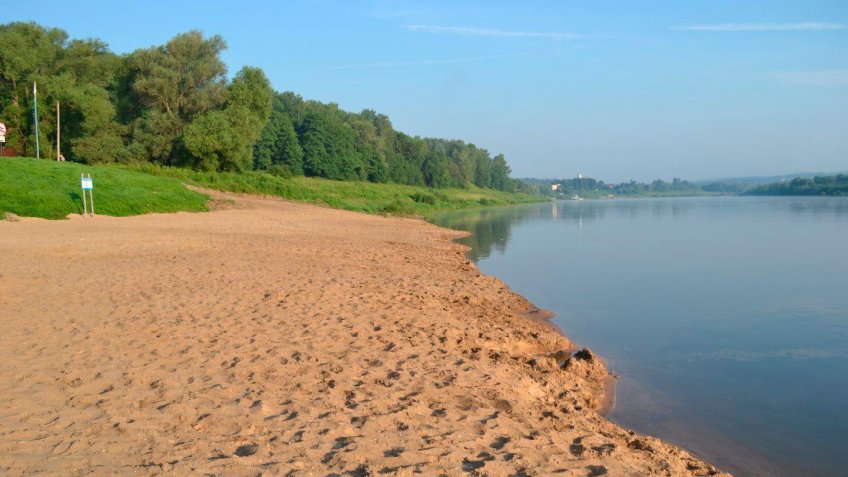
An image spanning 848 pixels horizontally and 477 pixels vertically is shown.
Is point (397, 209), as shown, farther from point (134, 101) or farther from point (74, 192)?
point (74, 192)

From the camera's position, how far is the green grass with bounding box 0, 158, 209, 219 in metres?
A: 23.1

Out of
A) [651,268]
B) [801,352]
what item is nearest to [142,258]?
[801,352]

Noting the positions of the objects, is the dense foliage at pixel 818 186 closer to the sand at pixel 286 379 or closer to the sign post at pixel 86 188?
the sign post at pixel 86 188

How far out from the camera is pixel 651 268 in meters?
20.2

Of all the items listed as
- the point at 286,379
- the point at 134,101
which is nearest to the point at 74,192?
the point at 134,101

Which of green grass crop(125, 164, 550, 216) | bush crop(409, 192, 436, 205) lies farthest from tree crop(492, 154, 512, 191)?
green grass crop(125, 164, 550, 216)

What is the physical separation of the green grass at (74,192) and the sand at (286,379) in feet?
37.6

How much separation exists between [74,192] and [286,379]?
77.2ft

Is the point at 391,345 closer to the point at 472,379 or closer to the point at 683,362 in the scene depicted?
the point at 472,379

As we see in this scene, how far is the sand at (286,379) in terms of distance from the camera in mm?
4484

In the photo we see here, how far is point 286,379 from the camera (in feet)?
20.5

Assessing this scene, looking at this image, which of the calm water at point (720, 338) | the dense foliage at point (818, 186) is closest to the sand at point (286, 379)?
the calm water at point (720, 338)

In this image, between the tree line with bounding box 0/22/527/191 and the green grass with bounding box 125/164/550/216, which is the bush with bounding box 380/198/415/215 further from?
the tree line with bounding box 0/22/527/191

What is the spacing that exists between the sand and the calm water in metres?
0.92
